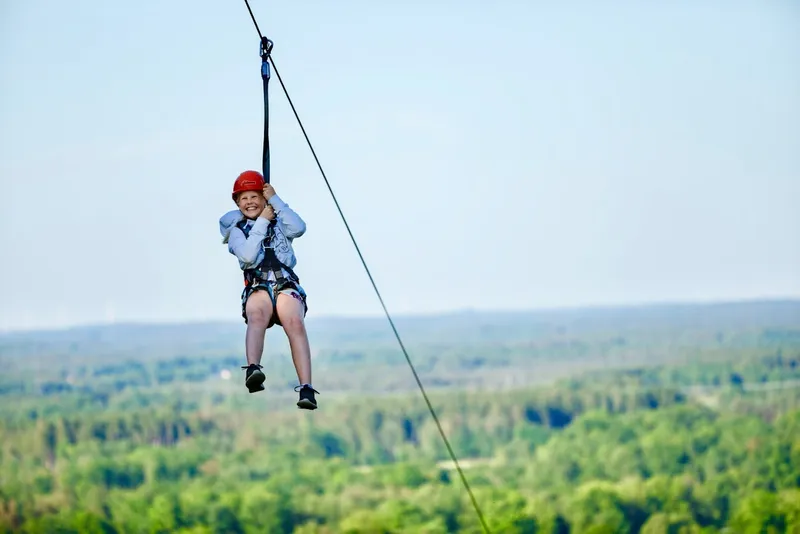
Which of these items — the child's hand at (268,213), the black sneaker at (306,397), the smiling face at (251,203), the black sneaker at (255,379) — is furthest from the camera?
the smiling face at (251,203)

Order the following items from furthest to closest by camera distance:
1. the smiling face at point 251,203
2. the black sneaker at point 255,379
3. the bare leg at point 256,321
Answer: the smiling face at point 251,203 < the bare leg at point 256,321 < the black sneaker at point 255,379

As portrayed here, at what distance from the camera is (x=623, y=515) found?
14538 cm

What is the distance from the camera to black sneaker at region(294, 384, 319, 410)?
22.9 m

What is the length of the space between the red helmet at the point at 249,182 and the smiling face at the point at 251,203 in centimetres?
7

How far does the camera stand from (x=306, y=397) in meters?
23.2

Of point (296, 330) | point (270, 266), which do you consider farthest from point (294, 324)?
point (270, 266)

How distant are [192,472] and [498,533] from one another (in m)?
59.9

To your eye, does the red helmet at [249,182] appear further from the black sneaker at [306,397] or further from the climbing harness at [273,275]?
the black sneaker at [306,397]

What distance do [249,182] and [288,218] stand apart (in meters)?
0.65

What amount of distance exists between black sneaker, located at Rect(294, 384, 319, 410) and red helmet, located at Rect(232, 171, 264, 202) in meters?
2.49

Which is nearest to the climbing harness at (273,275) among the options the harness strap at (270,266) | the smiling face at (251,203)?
the harness strap at (270,266)

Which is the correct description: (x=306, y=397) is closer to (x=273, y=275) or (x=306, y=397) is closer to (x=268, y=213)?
(x=273, y=275)

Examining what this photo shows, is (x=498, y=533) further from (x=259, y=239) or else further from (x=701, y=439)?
(x=259, y=239)

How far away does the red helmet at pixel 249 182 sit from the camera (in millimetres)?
23938
